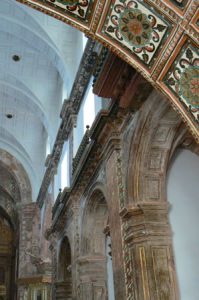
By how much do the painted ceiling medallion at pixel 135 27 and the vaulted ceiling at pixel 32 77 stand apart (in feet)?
25.9

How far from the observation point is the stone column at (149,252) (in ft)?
19.9

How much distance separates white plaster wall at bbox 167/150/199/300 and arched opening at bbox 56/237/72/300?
6.33 m

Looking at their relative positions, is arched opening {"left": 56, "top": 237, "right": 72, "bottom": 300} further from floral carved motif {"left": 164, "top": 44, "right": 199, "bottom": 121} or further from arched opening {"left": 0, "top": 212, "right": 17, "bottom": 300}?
arched opening {"left": 0, "top": 212, "right": 17, "bottom": 300}

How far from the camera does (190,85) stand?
422 cm

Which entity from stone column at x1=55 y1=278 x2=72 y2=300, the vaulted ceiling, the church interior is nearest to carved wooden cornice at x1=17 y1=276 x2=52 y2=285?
the church interior

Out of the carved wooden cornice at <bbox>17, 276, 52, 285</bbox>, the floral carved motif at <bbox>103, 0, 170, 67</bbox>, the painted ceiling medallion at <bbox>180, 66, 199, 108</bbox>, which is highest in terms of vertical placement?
the floral carved motif at <bbox>103, 0, 170, 67</bbox>

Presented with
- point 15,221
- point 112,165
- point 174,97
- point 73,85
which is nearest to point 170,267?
point 112,165

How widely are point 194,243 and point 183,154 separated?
1786mm

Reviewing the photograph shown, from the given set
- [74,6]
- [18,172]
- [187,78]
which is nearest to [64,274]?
[18,172]

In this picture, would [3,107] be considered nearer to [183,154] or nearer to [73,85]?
[73,85]

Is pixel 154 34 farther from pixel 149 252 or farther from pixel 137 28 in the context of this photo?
pixel 149 252

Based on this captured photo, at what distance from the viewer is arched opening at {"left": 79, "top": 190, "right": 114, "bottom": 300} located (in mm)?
9609

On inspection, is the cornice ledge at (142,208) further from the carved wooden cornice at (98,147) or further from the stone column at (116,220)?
the carved wooden cornice at (98,147)

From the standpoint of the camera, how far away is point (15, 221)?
73.5ft
